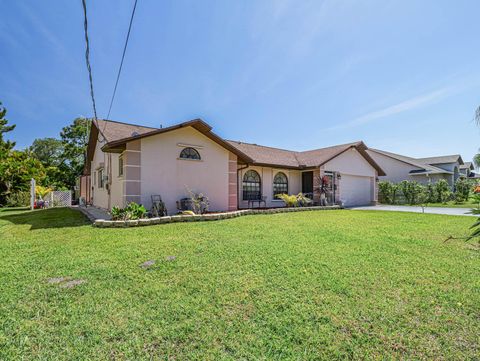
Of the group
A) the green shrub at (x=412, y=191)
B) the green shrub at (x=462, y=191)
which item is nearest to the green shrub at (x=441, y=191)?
the green shrub at (x=462, y=191)

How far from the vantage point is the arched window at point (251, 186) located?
645 inches

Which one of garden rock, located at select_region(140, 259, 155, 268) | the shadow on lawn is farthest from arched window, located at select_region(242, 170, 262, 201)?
garden rock, located at select_region(140, 259, 155, 268)

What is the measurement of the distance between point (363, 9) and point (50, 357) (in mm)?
10899

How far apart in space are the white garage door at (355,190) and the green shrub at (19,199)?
2603 cm

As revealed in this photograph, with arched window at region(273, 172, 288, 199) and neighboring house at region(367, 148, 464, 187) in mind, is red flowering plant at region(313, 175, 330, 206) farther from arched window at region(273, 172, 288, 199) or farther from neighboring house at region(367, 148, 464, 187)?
neighboring house at region(367, 148, 464, 187)

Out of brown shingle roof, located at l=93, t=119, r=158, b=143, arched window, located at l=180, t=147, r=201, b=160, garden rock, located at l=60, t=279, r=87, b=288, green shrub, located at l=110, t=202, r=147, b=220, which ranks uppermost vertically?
brown shingle roof, located at l=93, t=119, r=158, b=143

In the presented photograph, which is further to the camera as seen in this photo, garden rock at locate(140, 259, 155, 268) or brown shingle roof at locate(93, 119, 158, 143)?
brown shingle roof at locate(93, 119, 158, 143)

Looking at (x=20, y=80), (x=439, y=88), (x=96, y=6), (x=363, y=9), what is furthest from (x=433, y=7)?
(x=20, y=80)

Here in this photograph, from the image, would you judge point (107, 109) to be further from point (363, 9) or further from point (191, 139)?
point (363, 9)

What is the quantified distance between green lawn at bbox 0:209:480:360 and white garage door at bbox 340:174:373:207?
47.5ft

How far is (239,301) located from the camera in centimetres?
338

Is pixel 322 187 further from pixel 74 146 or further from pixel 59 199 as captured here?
pixel 74 146

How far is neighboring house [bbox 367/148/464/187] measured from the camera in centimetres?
2995

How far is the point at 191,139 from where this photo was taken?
12133 mm
